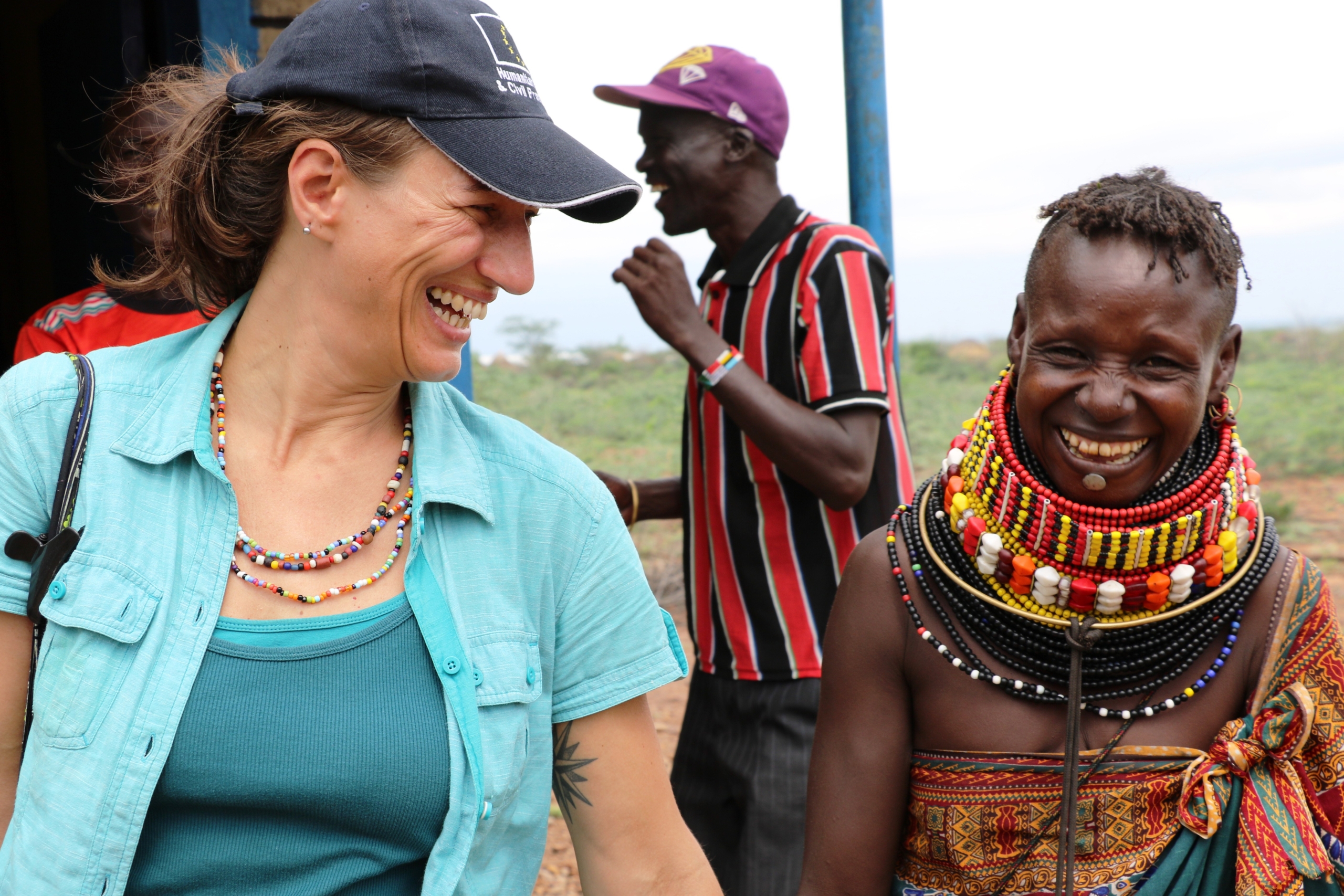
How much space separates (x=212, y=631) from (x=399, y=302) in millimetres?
488

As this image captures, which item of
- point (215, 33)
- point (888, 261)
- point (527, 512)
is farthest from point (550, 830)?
point (527, 512)

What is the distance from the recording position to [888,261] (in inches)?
136

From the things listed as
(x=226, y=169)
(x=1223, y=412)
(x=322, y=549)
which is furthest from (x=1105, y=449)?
(x=226, y=169)

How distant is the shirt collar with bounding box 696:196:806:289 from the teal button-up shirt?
4.57ft

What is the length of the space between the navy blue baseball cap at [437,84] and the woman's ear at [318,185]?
0.07m

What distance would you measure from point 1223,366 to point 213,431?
1.49m

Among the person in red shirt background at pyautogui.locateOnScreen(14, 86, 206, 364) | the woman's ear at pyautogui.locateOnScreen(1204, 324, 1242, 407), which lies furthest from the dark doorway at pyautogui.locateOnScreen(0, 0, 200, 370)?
the woman's ear at pyautogui.locateOnScreen(1204, 324, 1242, 407)

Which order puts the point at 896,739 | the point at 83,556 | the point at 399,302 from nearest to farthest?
the point at 83,556
the point at 399,302
the point at 896,739

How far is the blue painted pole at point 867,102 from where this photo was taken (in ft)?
10.9

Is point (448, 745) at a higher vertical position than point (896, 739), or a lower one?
higher

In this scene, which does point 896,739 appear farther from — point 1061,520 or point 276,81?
point 276,81

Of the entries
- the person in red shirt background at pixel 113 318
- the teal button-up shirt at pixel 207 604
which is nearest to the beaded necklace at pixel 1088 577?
the teal button-up shirt at pixel 207 604

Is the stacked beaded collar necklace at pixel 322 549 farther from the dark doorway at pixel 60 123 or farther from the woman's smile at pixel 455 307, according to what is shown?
the dark doorway at pixel 60 123

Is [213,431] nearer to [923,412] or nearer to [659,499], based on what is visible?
[659,499]
